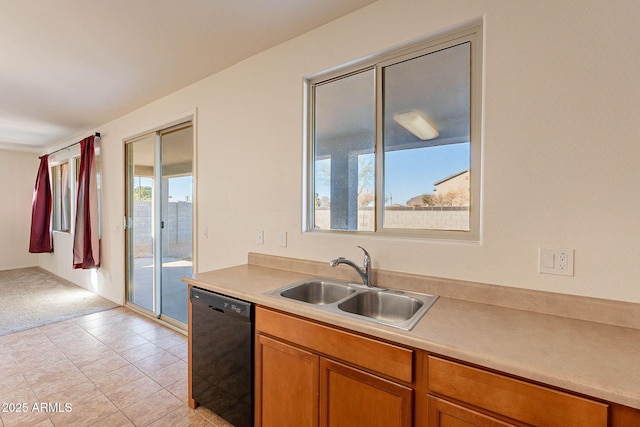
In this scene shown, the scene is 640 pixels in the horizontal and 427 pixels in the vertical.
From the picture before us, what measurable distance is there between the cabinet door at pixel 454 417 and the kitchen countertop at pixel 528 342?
18 centimetres

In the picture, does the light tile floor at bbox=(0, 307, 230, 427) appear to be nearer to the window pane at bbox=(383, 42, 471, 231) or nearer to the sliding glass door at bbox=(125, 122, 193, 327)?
the sliding glass door at bbox=(125, 122, 193, 327)

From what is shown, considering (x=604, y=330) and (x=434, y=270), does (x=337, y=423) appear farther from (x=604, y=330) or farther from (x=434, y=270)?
(x=604, y=330)

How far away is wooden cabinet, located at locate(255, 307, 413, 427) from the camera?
3.81 ft

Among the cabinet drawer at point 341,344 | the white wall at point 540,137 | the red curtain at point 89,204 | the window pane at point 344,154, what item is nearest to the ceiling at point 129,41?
the white wall at point 540,137

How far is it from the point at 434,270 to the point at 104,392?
2.45 m

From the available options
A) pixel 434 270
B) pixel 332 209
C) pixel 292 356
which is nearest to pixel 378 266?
pixel 434 270

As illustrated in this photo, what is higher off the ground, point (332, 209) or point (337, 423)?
point (332, 209)

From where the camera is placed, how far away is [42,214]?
5844 mm

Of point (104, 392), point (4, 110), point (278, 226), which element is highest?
point (4, 110)

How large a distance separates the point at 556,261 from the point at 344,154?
1.31 meters

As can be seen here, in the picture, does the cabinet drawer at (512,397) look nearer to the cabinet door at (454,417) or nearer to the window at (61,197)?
the cabinet door at (454,417)

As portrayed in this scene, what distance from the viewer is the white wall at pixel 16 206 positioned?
6039 millimetres

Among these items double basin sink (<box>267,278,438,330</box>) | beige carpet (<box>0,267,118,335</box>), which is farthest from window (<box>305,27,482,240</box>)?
beige carpet (<box>0,267,118,335</box>)

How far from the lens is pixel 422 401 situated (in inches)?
43.6
